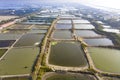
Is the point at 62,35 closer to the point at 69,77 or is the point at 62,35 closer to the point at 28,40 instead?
the point at 28,40

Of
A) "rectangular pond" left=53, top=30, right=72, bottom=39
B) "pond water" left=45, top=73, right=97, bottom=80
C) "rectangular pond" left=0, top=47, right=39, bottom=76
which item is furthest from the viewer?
"rectangular pond" left=53, top=30, right=72, bottom=39

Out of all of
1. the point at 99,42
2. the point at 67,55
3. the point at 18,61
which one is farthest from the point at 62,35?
the point at 18,61

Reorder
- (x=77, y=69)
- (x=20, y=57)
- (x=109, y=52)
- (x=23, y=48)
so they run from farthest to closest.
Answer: (x=23, y=48)
(x=109, y=52)
(x=20, y=57)
(x=77, y=69)

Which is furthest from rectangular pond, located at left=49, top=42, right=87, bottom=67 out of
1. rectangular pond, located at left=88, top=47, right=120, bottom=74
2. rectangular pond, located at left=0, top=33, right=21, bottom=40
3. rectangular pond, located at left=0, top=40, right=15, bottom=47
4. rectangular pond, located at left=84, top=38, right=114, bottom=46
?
rectangular pond, located at left=0, top=33, right=21, bottom=40

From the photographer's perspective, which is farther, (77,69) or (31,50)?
(31,50)

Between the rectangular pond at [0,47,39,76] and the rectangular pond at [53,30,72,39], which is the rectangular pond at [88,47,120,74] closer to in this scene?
the rectangular pond at [0,47,39,76]

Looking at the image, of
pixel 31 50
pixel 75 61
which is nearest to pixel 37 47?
pixel 31 50

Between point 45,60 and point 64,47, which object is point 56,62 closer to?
point 45,60
